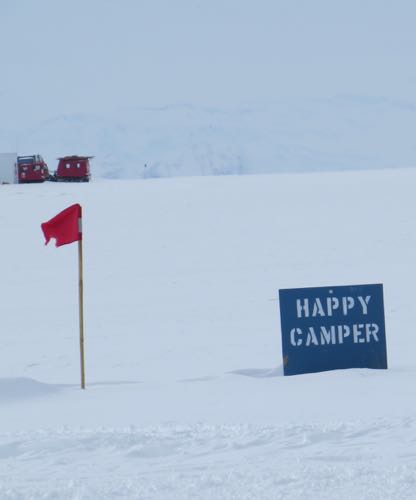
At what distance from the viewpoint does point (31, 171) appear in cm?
3541

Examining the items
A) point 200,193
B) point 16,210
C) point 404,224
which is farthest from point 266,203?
point 16,210

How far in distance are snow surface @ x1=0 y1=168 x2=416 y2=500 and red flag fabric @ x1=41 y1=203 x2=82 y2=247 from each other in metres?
1.19

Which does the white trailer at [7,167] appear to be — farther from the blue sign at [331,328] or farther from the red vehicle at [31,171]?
the blue sign at [331,328]

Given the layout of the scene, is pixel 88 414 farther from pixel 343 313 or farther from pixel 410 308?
pixel 410 308

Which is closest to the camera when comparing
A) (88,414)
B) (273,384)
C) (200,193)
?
(88,414)

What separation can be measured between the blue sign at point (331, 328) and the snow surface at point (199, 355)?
22 cm

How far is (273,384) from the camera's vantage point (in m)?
6.91

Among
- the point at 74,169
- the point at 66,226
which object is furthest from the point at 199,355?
the point at 74,169

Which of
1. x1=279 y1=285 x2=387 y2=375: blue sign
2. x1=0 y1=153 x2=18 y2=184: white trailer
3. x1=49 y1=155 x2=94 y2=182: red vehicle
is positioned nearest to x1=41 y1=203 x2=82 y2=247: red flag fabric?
x1=279 y1=285 x2=387 y2=375: blue sign

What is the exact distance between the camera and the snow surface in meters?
4.84

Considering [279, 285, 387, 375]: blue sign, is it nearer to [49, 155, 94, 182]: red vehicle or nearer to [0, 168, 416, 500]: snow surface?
[0, 168, 416, 500]: snow surface

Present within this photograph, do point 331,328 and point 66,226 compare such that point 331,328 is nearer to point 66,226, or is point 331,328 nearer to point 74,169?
point 66,226

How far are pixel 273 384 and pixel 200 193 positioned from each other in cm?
1946

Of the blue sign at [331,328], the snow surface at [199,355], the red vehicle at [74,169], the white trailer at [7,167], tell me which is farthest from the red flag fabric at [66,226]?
the white trailer at [7,167]
